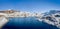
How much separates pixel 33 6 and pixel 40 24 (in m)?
0.30

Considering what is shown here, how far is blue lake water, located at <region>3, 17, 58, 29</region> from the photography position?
1.31m

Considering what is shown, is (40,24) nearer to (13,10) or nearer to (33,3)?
(33,3)

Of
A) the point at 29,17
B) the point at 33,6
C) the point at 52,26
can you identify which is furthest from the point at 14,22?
the point at 52,26

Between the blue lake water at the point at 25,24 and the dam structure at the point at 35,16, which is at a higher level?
the dam structure at the point at 35,16

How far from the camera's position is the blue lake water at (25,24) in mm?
1311

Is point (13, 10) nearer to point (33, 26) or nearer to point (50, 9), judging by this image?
point (33, 26)

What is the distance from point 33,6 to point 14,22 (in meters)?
0.38

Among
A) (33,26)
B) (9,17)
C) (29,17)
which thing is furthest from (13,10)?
(33,26)

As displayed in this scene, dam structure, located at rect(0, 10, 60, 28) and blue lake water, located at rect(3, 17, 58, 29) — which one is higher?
dam structure, located at rect(0, 10, 60, 28)

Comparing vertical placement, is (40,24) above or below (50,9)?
below

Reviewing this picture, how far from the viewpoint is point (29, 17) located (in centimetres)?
133

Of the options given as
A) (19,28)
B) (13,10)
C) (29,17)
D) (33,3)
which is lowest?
(19,28)

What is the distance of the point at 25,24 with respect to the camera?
1.33 metres

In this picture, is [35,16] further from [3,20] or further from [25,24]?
[3,20]
